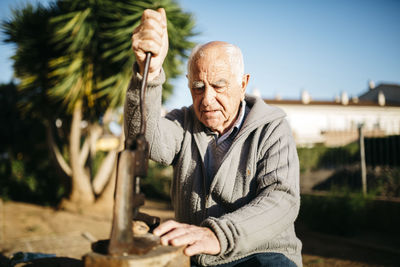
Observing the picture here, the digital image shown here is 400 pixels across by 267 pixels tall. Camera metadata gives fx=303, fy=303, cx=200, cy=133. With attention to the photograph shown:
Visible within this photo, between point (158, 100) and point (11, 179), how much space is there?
448 inches

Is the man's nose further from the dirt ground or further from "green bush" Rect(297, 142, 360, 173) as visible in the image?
"green bush" Rect(297, 142, 360, 173)

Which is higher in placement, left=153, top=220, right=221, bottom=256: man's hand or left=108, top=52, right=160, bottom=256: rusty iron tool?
left=108, top=52, right=160, bottom=256: rusty iron tool

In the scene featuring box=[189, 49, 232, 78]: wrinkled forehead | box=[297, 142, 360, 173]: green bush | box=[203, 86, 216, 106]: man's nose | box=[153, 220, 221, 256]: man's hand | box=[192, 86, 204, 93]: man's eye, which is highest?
box=[189, 49, 232, 78]: wrinkled forehead

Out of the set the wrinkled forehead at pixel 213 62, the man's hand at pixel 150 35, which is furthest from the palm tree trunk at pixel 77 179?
the man's hand at pixel 150 35

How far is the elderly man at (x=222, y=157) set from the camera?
1263 millimetres

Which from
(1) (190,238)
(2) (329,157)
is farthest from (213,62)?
(2) (329,157)

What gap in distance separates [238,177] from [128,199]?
836mm

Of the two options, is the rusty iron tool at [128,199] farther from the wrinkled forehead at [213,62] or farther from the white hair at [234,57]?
the white hair at [234,57]

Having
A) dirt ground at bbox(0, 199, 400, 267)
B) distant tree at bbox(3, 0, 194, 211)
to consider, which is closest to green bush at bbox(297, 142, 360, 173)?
dirt ground at bbox(0, 199, 400, 267)

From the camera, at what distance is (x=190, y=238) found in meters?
1.12

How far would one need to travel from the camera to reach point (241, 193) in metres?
1.65

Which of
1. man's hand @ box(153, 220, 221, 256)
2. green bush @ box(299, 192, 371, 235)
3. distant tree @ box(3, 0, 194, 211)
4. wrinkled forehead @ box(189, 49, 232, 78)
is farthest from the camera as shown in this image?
distant tree @ box(3, 0, 194, 211)

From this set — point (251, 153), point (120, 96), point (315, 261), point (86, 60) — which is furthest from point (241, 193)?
point (86, 60)

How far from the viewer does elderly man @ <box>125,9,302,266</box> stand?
4.14 feet
